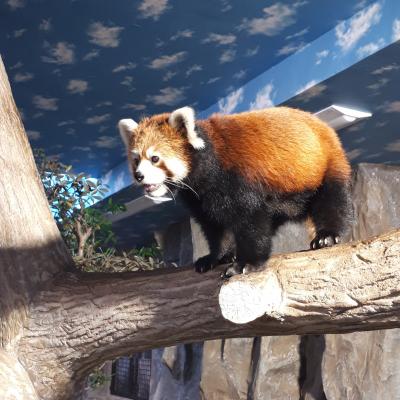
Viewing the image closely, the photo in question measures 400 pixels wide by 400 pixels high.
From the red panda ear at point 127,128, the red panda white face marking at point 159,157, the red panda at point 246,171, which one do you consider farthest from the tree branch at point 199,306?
the red panda ear at point 127,128

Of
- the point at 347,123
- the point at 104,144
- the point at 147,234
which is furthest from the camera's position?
the point at 147,234

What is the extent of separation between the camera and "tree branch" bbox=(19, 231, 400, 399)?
4.54 feet

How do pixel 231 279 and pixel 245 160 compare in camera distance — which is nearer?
pixel 231 279

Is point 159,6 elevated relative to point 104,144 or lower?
elevated

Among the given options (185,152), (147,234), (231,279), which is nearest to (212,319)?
(231,279)

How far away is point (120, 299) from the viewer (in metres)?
1.67

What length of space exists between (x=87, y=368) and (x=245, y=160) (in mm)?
748

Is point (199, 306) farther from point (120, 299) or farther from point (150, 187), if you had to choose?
point (150, 187)

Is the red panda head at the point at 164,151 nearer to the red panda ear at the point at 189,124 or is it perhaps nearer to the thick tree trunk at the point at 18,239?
the red panda ear at the point at 189,124

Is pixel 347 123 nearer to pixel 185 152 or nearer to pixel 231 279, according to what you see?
pixel 185 152

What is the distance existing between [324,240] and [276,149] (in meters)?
0.29

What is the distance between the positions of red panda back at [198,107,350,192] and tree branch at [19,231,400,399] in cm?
28

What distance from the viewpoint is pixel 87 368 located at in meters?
1.81

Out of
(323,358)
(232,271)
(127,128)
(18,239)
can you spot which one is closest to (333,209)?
(232,271)
